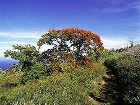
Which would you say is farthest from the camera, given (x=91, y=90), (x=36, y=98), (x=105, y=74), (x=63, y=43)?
Answer: (x=105, y=74)

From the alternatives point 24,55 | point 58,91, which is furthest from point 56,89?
point 24,55

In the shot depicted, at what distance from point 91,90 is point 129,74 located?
4.54 meters

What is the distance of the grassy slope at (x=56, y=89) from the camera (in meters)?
17.3

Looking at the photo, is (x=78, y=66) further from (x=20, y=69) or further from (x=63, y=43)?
(x=20, y=69)

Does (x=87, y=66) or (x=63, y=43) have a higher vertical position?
(x=63, y=43)

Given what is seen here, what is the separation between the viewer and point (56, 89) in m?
20.3

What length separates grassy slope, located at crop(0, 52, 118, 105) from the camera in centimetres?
1733

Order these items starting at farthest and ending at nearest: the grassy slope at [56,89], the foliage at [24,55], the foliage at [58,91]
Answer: the foliage at [24,55], the grassy slope at [56,89], the foliage at [58,91]

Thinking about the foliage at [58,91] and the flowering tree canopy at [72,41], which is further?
the flowering tree canopy at [72,41]

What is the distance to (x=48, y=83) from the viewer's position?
22.0 m

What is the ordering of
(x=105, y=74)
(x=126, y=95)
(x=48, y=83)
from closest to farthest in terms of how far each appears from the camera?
(x=126, y=95) < (x=48, y=83) < (x=105, y=74)

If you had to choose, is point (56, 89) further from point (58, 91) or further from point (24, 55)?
point (24, 55)

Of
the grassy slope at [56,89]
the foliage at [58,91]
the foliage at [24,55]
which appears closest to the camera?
the foliage at [58,91]

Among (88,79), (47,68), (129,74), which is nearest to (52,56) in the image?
(47,68)
